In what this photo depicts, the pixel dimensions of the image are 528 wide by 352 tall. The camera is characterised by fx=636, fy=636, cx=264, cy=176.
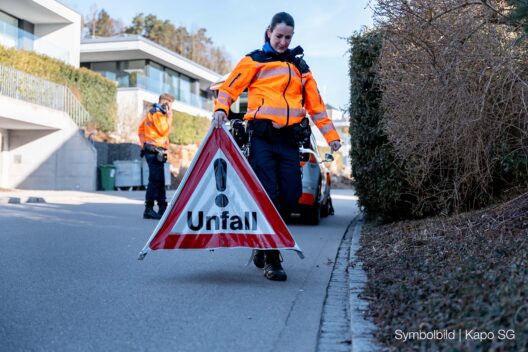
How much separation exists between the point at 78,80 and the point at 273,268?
21.8m

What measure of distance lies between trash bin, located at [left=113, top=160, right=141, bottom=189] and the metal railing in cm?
240

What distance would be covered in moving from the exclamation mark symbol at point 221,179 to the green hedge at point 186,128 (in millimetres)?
27368

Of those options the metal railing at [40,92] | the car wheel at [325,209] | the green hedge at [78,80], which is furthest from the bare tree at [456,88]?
the green hedge at [78,80]

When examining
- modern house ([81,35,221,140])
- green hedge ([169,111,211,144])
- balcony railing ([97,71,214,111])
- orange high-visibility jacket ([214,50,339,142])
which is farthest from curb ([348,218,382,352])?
balcony railing ([97,71,214,111])

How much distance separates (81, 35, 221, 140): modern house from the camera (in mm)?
36125

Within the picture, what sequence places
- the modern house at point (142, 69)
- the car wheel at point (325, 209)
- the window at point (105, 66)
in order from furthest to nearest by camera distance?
the window at point (105, 66)
the modern house at point (142, 69)
the car wheel at point (325, 209)

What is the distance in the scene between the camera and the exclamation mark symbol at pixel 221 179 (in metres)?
5.23

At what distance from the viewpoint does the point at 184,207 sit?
204 inches

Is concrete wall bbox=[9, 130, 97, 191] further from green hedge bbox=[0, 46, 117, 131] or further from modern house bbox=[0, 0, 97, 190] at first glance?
green hedge bbox=[0, 46, 117, 131]

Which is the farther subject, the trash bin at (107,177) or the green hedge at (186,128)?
the green hedge at (186,128)

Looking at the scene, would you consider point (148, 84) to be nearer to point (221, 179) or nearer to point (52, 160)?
point (52, 160)

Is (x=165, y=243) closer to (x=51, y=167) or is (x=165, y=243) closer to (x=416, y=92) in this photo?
(x=416, y=92)

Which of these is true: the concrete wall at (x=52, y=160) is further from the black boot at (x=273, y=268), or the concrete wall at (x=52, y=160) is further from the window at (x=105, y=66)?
the black boot at (x=273, y=268)

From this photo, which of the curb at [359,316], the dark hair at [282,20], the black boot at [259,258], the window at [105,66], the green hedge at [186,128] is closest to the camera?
the curb at [359,316]
